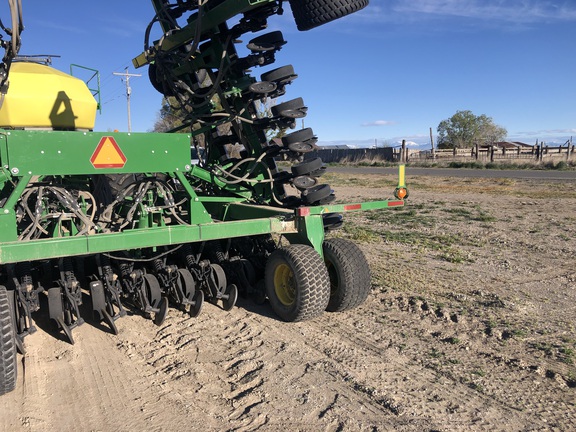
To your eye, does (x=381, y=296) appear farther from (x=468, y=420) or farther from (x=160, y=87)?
(x=160, y=87)

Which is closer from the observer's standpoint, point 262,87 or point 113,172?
point 113,172

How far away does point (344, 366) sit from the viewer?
3.86 meters

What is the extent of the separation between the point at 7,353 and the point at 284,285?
2.36 m

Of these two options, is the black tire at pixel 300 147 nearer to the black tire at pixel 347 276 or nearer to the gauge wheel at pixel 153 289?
the black tire at pixel 347 276

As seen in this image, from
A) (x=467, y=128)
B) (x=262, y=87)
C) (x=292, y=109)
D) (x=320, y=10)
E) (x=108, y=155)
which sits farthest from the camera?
(x=467, y=128)

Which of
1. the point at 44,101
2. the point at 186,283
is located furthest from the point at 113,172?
the point at 44,101

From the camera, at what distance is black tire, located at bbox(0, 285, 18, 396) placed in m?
3.49

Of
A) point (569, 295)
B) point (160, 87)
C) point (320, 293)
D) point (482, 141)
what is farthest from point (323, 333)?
point (482, 141)

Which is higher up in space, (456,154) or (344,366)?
(456,154)

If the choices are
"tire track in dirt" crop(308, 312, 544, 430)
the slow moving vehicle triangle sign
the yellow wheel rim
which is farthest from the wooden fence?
the slow moving vehicle triangle sign

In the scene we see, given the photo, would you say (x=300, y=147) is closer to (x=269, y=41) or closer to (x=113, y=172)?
(x=269, y=41)

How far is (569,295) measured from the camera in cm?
542

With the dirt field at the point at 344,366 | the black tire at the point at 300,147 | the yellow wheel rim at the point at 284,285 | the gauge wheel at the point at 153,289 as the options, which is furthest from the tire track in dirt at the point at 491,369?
the gauge wheel at the point at 153,289

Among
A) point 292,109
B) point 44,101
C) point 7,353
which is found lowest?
point 7,353
